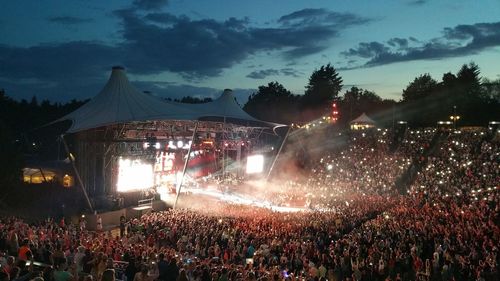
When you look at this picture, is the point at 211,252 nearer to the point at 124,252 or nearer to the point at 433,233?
the point at 124,252

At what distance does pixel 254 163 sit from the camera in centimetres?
2783

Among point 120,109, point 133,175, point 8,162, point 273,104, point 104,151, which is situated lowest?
point 133,175

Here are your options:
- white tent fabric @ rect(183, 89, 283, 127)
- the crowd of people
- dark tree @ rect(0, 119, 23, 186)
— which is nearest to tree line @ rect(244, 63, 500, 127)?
the crowd of people

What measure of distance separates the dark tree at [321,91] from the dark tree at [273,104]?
2.08 metres

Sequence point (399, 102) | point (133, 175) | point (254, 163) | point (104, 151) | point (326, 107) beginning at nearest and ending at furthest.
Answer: point (104, 151)
point (133, 175)
point (254, 163)
point (399, 102)
point (326, 107)

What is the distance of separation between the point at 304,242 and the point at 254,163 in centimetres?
1626

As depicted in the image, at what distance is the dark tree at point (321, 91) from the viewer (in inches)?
2188

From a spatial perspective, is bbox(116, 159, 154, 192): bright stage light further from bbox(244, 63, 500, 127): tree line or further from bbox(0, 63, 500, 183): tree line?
bbox(244, 63, 500, 127): tree line

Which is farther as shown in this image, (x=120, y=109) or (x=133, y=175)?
(x=133, y=175)

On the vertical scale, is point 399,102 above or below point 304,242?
above

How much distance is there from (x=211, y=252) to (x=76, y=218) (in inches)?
327

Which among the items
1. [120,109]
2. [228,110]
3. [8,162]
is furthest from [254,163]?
[8,162]

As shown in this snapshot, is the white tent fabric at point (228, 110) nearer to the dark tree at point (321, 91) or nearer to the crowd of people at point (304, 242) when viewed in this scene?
the crowd of people at point (304, 242)

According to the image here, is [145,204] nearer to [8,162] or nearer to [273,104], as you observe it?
[8,162]
